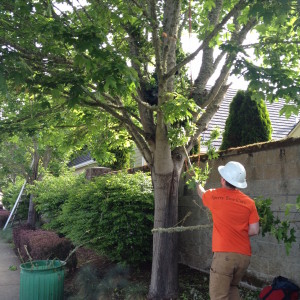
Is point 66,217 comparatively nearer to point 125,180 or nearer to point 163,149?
point 125,180

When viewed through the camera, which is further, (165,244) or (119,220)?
(119,220)

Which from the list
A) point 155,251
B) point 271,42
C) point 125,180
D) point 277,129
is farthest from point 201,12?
point 277,129

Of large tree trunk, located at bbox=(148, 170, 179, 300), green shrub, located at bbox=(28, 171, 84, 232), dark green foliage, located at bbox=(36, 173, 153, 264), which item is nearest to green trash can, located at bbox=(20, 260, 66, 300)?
dark green foliage, located at bbox=(36, 173, 153, 264)

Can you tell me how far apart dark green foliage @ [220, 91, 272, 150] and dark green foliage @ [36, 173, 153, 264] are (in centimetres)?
187

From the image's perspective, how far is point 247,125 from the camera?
7988 mm

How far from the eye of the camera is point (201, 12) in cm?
745

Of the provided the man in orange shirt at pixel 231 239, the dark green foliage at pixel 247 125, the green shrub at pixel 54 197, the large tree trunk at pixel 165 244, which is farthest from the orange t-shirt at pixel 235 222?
the green shrub at pixel 54 197

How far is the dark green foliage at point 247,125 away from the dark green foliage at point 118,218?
1.87m

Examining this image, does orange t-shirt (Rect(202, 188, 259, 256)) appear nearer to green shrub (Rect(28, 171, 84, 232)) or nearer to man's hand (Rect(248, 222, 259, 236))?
man's hand (Rect(248, 222, 259, 236))

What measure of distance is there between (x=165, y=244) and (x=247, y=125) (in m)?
3.01

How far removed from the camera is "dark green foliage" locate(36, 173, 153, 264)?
24.4 ft

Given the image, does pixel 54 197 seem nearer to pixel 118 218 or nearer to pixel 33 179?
pixel 33 179

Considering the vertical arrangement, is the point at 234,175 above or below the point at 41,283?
above

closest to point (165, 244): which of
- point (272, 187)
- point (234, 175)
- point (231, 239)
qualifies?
point (272, 187)
